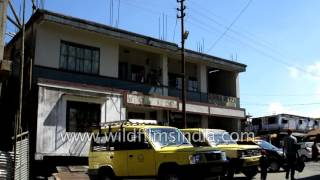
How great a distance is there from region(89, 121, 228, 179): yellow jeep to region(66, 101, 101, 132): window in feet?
20.9

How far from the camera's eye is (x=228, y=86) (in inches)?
1331

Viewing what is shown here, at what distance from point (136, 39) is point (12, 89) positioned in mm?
7418

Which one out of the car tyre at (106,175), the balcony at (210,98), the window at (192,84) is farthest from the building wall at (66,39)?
the car tyre at (106,175)

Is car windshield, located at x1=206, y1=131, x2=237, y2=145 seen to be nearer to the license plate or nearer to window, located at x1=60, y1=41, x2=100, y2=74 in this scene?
the license plate

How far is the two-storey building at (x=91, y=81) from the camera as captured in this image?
823 inches

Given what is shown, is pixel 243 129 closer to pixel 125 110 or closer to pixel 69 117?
pixel 125 110

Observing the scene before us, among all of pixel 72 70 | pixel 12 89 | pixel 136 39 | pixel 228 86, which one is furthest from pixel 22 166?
pixel 228 86

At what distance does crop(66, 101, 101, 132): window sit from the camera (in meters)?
21.6

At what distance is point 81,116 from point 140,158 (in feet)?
30.1

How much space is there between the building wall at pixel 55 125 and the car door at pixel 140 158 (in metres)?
7.57

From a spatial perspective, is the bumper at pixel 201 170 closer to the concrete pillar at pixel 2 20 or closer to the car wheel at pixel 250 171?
the car wheel at pixel 250 171

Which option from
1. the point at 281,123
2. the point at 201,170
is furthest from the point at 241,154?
the point at 281,123

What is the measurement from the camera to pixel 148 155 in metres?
13.3

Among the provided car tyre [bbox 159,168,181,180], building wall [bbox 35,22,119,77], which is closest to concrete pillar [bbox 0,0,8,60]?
car tyre [bbox 159,168,181,180]
